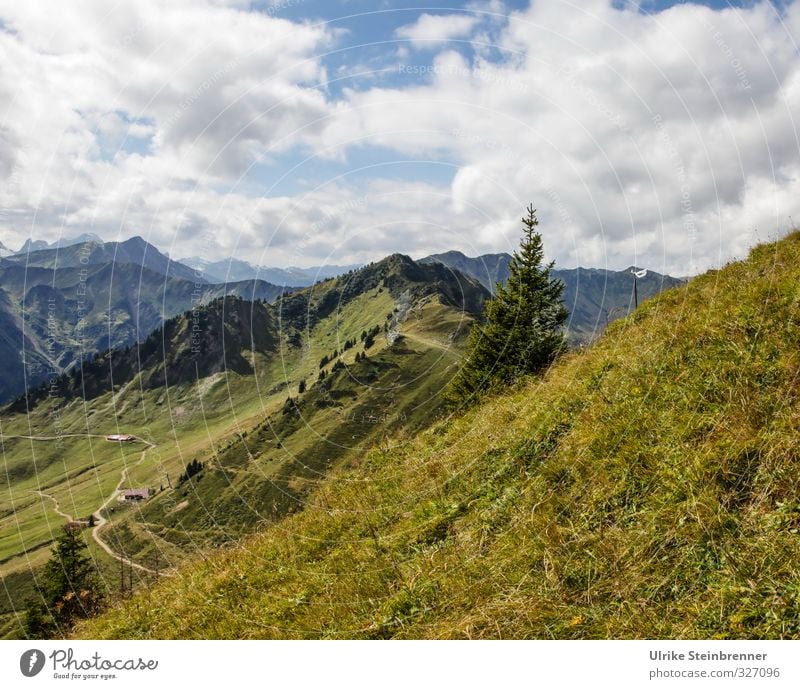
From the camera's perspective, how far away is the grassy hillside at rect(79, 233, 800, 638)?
17.3 ft

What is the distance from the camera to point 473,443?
11.6 meters

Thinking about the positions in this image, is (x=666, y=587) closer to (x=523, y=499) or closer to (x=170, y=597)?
(x=523, y=499)

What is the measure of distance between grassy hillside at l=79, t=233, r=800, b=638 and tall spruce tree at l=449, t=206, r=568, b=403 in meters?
15.4

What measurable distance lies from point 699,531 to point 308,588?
5.98 meters

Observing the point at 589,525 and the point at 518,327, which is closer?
the point at 589,525

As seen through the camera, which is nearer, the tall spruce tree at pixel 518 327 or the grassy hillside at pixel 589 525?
the grassy hillside at pixel 589 525

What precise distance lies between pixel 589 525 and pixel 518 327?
2346cm

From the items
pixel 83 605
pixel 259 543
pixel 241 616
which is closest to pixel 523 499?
pixel 241 616

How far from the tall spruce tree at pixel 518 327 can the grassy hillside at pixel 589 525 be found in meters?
15.4

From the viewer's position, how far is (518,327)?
29.4 m

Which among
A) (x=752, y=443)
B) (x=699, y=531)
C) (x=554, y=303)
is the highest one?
(x=554, y=303)

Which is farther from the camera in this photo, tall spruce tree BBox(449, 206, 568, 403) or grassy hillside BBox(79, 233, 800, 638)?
tall spruce tree BBox(449, 206, 568, 403)

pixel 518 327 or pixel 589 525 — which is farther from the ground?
pixel 518 327

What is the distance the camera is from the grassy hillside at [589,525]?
5.27 metres
